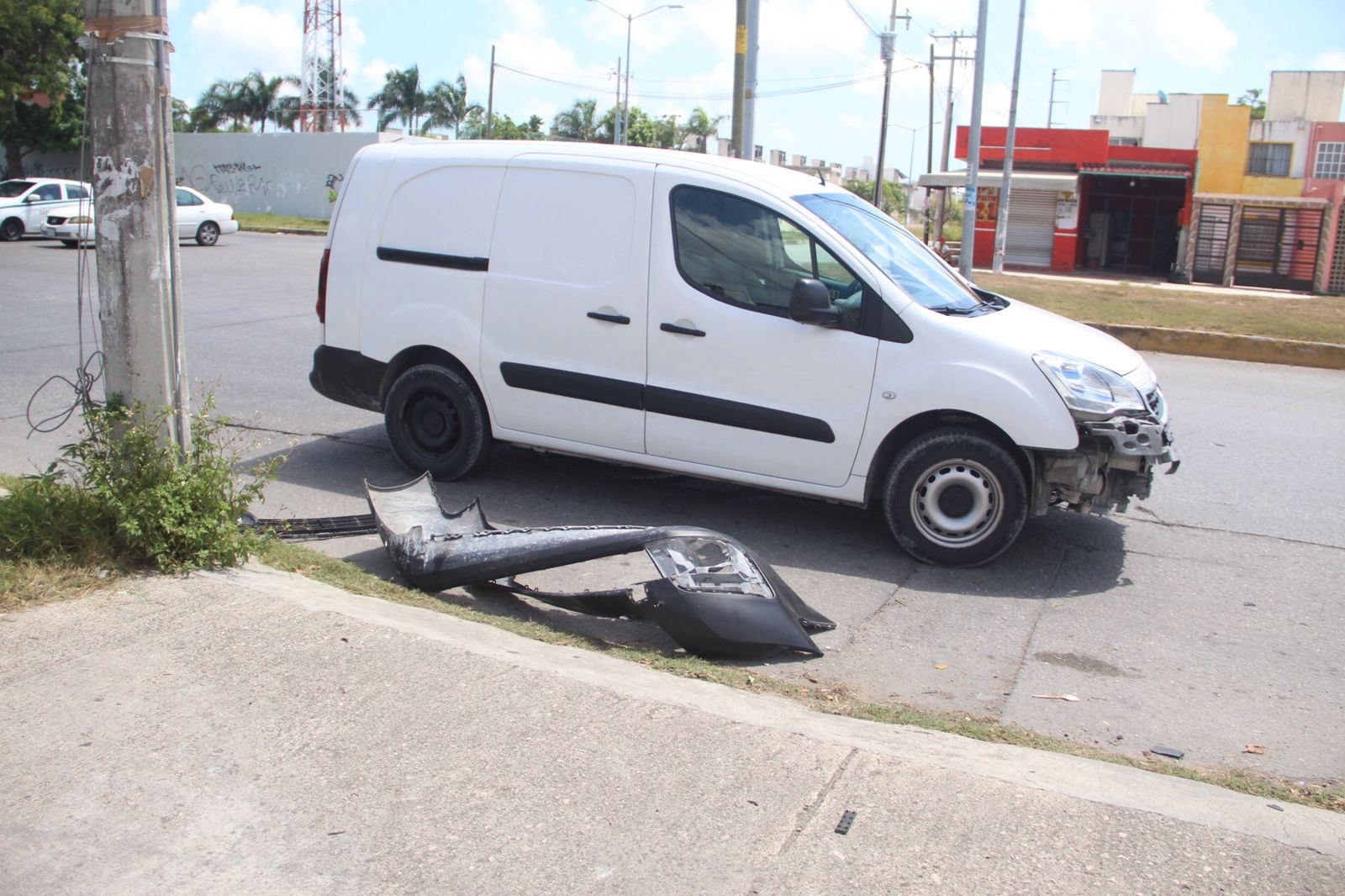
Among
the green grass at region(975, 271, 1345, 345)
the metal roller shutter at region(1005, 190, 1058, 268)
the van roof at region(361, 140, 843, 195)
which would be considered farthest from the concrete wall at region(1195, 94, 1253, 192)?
the van roof at region(361, 140, 843, 195)

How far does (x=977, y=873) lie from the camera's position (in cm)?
299

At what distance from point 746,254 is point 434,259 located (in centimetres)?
195

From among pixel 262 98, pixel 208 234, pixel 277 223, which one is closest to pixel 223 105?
pixel 262 98

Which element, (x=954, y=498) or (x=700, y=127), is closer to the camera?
(x=954, y=498)

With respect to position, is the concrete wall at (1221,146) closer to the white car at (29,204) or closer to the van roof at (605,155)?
the white car at (29,204)

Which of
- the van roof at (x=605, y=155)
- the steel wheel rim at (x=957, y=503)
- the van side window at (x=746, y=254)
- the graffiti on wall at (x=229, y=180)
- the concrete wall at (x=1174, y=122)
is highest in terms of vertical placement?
the concrete wall at (x=1174, y=122)

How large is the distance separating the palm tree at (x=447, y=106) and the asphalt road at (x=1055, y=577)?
6058 cm

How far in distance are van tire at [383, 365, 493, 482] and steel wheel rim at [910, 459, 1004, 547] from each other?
2669 millimetres

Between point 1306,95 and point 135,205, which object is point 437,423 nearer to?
point 135,205

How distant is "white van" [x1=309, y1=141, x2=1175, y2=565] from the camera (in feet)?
18.9

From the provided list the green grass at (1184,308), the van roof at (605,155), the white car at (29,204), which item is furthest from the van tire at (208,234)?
the van roof at (605,155)

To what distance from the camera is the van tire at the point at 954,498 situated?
5.73 meters

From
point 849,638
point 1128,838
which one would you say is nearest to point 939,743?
point 1128,838

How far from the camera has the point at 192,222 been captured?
Answer: 2672 cm
